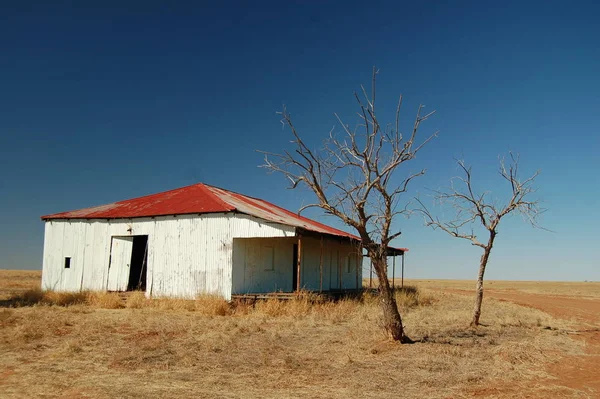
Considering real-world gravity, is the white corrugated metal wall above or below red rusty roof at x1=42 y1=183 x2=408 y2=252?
below

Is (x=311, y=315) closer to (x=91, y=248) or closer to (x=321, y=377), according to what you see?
(x=321, y=377)

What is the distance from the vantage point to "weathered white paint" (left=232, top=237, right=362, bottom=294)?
1927cm

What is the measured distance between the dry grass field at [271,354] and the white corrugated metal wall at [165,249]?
2.38m

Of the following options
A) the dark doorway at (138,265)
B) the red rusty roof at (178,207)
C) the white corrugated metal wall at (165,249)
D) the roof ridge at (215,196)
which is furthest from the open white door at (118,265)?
the roof ridge at (215,196)

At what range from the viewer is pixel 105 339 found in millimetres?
11242

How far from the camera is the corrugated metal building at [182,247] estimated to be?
18.8 m

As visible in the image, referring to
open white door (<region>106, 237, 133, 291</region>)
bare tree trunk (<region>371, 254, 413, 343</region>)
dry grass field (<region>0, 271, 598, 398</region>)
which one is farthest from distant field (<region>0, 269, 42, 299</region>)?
bare tree trunk (<region>371, 254, 413, 343</region>)

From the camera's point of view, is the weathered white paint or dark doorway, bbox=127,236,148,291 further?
dark doorway, bbox=127,236,148,291

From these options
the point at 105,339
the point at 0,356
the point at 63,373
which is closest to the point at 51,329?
the point at 105,339

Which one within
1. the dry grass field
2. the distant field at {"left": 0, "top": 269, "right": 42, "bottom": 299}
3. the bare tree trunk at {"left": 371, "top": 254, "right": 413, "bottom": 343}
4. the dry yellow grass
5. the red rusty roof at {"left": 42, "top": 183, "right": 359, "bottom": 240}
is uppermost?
the red rusty roof at {"left": 42, "top": 183, "right": 359, "bottom": 240}

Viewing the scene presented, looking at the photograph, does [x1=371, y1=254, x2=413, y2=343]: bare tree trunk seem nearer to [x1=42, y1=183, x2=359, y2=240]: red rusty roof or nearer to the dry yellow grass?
[x1=42, y1=183, x2=359, y2=240]: red rusty roof

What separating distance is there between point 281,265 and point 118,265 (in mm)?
6954

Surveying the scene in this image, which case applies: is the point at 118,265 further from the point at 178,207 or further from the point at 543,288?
the point at 543,288

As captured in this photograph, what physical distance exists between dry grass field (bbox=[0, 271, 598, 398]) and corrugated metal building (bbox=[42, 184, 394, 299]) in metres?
2.46
